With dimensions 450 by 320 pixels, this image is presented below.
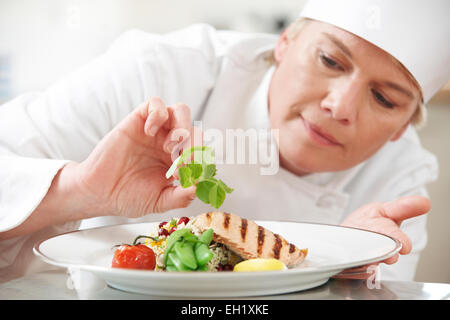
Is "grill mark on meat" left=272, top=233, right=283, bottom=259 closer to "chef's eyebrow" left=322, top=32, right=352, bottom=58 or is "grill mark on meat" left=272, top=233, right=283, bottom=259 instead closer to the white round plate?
the white round plate

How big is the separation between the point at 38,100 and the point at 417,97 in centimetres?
87

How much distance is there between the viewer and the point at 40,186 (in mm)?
744

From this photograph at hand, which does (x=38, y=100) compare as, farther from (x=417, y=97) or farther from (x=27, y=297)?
(x=417, y=97)

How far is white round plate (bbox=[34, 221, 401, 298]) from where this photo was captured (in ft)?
1.44

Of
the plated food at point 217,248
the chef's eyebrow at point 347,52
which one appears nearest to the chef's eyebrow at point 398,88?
the chef's eyebrow at point 347,52

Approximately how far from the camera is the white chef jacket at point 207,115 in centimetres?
104

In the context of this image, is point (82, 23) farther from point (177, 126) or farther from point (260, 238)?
point (260, 238)

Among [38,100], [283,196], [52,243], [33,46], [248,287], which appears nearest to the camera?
[248,287]

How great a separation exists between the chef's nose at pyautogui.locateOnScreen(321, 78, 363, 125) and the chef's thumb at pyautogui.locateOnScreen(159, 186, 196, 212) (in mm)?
382

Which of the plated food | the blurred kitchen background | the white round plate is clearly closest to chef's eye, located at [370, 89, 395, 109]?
the white round plate

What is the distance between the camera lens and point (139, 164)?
0.79 m

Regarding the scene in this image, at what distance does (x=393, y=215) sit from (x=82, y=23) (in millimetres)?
1943

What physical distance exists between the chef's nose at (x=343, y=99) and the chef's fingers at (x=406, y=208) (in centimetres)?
24
